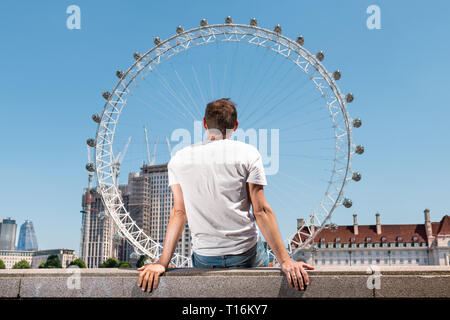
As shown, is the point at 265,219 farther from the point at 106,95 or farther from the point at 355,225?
the point at 355,225

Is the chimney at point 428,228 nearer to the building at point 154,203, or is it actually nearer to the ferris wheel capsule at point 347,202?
the ferris wheel capsule at point 347,202

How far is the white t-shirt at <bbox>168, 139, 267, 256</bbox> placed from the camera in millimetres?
4074

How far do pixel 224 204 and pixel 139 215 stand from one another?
143 metres

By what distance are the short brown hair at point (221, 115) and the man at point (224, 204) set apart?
0.76 feet

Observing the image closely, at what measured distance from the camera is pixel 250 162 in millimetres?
4070

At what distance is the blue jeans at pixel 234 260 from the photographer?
4.17 metres

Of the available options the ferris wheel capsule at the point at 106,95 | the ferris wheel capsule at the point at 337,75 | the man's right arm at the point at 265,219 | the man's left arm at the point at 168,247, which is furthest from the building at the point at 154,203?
the man's right arm at the point at 265,219

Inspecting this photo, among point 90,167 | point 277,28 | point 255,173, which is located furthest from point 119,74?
point 255,173

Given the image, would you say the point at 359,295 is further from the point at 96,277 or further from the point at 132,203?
the point at 132,203

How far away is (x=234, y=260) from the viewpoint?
4176 mm
